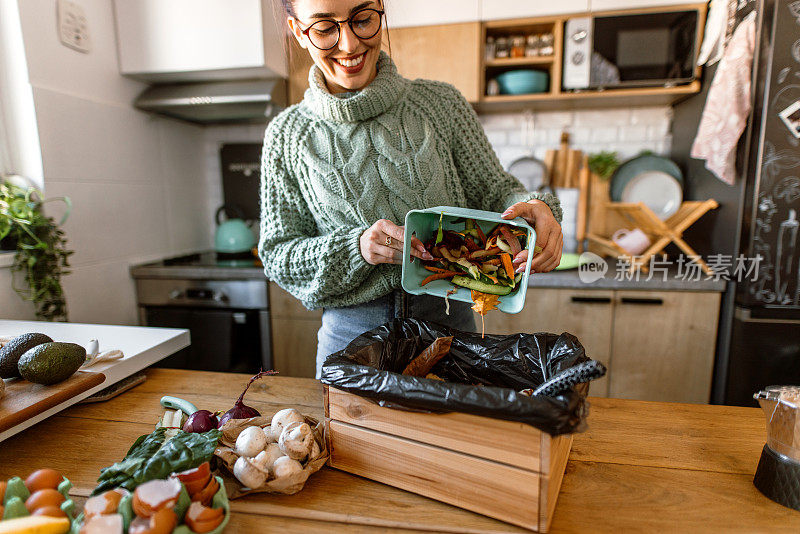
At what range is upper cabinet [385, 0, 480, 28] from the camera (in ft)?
6.81

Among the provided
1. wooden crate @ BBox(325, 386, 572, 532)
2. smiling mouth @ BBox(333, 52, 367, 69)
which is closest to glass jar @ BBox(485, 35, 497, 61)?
smiling mouth @ BBox(333, 52, 367, 69)

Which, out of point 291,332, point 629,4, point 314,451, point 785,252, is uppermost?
point 629,4

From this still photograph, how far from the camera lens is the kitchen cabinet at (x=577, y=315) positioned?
1.92m

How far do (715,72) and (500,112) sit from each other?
924 mm

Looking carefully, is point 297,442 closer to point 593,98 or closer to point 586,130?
point 593,98

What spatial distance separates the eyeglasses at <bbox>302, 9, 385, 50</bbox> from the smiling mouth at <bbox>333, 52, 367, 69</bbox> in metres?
0.04

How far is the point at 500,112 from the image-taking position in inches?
95.0

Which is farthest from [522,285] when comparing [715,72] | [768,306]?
[715,72]

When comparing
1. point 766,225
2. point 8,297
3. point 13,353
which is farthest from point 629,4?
point 8,297

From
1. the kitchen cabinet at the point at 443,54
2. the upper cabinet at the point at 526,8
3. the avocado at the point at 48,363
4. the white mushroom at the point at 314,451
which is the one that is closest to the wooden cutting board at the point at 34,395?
the avocado at the point at 48,363

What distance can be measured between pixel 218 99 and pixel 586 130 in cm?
177

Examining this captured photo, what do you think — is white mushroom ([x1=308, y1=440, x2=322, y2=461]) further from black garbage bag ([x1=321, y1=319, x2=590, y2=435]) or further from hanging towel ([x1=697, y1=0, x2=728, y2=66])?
hanging towel ([x1=697, y1=0, x2=728, y2=66])

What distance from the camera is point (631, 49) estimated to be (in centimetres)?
201

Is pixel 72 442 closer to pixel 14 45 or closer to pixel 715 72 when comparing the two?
pixel 14 45
